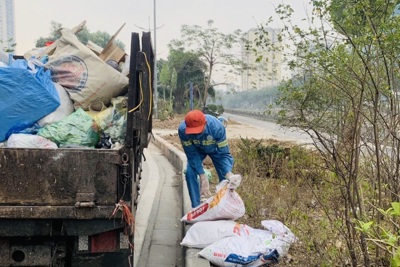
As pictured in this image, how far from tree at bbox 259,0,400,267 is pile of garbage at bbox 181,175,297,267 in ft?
1.17

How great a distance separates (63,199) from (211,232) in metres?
1.26

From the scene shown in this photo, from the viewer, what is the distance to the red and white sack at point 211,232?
3.40 m

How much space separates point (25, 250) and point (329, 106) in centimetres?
242

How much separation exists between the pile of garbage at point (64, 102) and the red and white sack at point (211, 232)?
1012mm

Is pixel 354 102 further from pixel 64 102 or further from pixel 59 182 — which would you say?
pixel 64 102

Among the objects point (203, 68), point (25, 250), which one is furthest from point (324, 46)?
point (203, 68)

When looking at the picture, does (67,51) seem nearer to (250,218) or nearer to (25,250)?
(25,250)

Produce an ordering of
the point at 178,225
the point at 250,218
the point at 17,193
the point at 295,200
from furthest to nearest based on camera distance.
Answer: the point at 178,225 → the point at 295,200 → the point at 250,218 → the point at 17,193

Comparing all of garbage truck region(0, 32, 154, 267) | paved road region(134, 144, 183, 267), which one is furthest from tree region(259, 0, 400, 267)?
paved road region(134, 144, 183, 267)

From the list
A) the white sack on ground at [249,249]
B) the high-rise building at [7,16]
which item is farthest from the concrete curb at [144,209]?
the high-rise building at [7,16]

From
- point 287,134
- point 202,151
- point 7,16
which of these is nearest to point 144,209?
point 202,151

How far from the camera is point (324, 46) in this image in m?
2.90

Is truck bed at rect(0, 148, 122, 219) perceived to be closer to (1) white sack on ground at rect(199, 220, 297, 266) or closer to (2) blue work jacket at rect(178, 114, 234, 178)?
(1) white sack on ground at rect(199, 220, 297, 266)

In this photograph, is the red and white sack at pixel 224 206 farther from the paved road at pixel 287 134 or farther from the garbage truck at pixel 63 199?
the garbage truck at pixel 63 199
